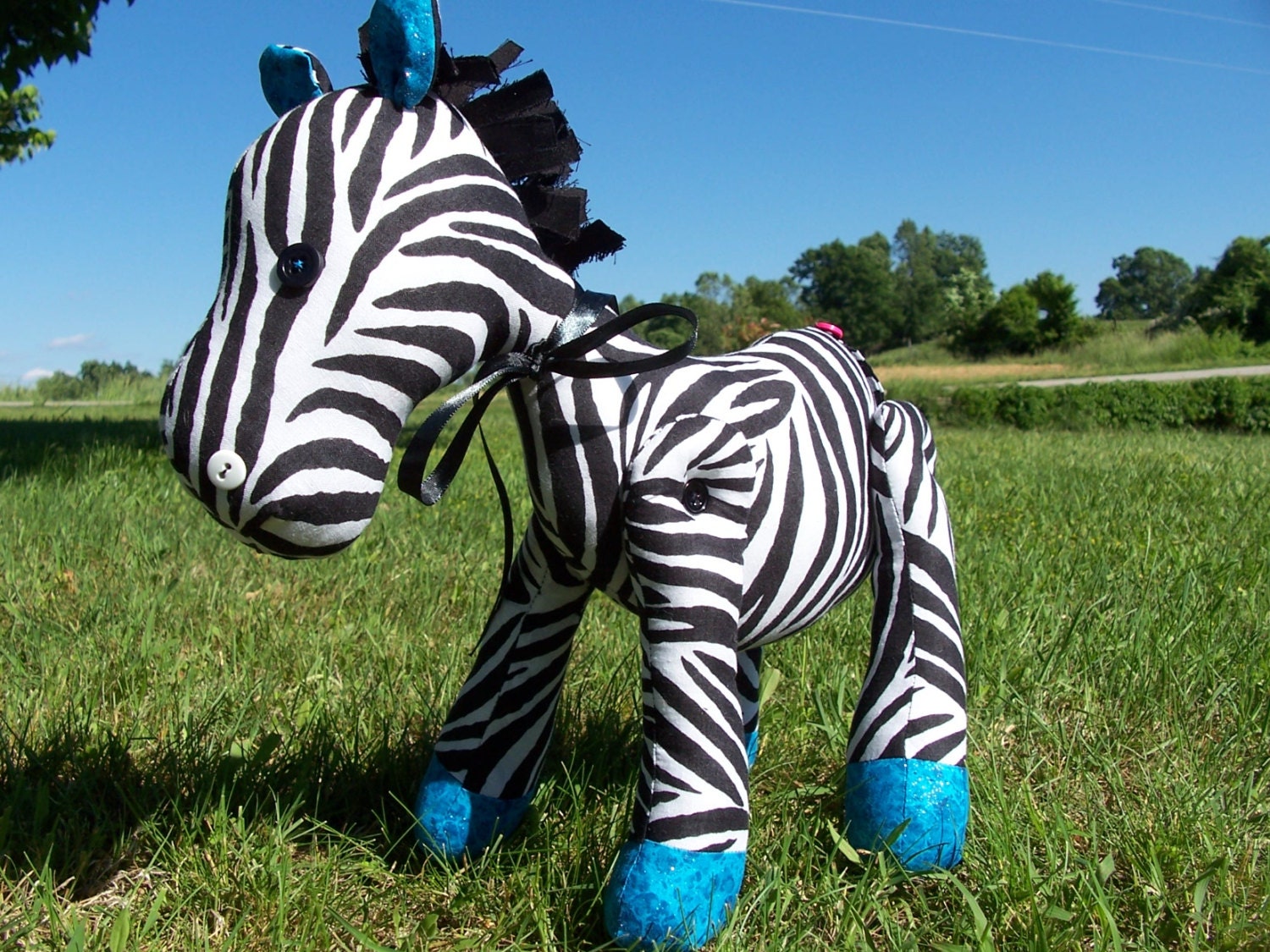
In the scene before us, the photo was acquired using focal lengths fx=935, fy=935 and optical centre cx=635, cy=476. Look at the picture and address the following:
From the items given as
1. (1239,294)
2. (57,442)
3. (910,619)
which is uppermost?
(1239,294)

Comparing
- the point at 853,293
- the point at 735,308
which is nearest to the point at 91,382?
the point at 735,308

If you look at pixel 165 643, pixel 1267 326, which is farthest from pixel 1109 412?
pixel 1267 326

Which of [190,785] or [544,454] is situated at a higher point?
[544,454]

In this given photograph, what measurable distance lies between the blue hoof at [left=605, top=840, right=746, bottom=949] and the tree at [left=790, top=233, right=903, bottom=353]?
37.6 meters

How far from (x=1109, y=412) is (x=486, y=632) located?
12.3m

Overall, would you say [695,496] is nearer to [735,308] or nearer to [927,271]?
[735,308]

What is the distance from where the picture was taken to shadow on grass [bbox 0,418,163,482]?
4337mm

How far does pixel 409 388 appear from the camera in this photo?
44.0 inches

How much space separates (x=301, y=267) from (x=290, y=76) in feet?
1.07

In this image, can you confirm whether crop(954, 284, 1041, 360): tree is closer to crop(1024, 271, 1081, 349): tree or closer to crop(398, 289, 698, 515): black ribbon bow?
crop(1024, 271, 1081, 349): tree

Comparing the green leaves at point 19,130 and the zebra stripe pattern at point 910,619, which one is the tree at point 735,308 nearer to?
the green leaves at point 19,130

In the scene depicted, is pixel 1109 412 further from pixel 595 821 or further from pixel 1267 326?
pixel 1267 326

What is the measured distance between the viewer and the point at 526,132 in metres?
1.24

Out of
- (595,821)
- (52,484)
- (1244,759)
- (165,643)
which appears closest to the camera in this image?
(595,821)
